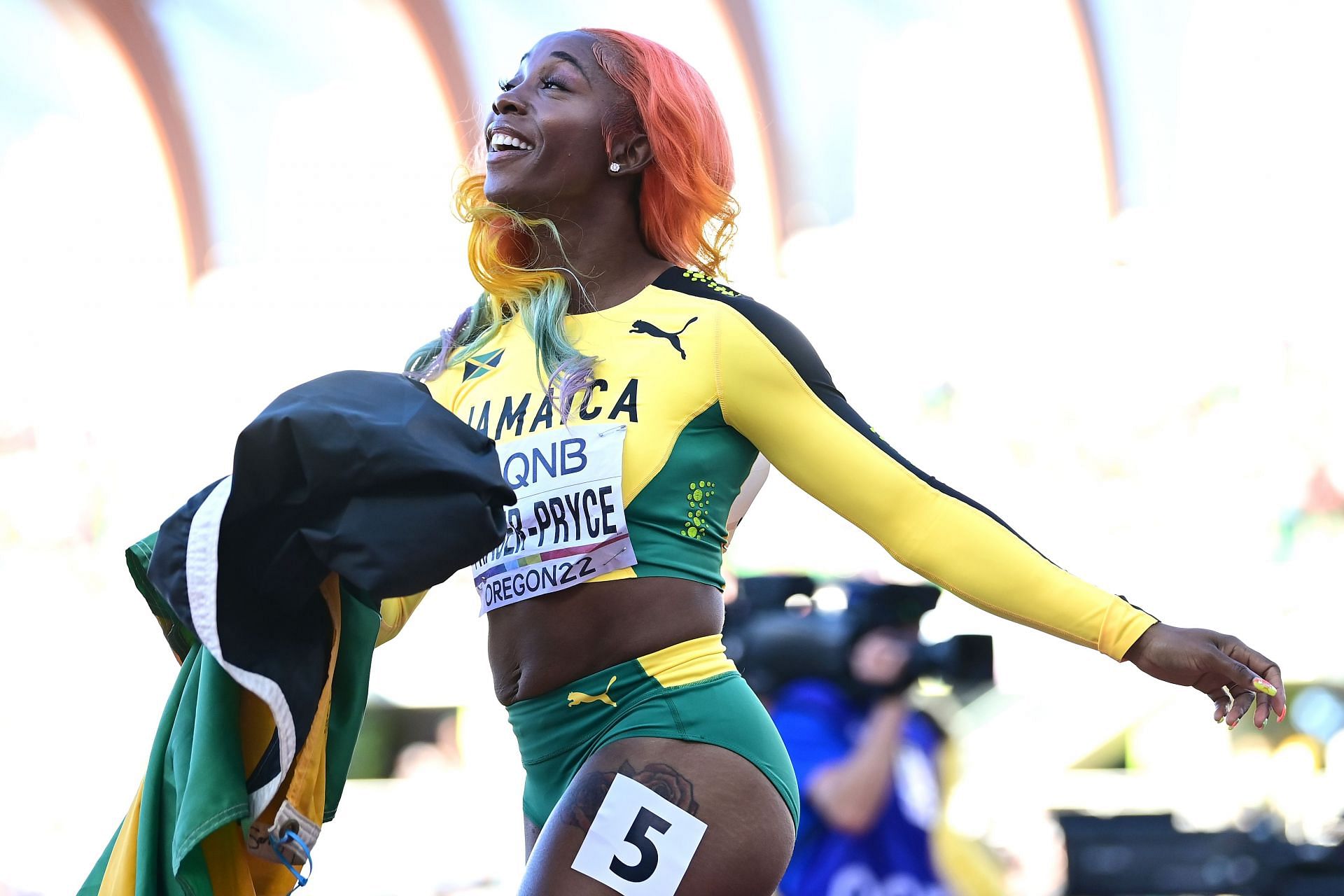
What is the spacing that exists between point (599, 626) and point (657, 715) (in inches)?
5.6

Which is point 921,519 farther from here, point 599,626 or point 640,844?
point 640,844

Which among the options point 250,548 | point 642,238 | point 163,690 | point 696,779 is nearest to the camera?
point 250,548

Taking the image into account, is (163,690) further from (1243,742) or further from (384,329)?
(1243,742)

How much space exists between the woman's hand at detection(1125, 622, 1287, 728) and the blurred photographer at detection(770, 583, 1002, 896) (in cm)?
236

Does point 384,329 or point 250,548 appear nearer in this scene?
point 250,548

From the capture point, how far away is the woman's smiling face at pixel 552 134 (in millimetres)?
2104

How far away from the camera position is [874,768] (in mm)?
4066

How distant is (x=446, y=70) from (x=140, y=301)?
4.81 feet

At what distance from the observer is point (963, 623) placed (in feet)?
18.2

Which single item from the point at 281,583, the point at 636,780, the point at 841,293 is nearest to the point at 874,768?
the point at 841,293

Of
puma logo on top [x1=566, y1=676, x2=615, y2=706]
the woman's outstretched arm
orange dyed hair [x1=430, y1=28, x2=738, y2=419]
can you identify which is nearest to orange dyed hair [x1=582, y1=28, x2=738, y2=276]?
orange dyed hair [x1=430, y1=28, x2=738, y2=419]

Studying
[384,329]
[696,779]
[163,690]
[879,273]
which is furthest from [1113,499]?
[696,779]

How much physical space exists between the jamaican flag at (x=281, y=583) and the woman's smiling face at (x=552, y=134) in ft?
1.84

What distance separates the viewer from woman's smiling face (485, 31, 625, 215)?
6.90 feet
